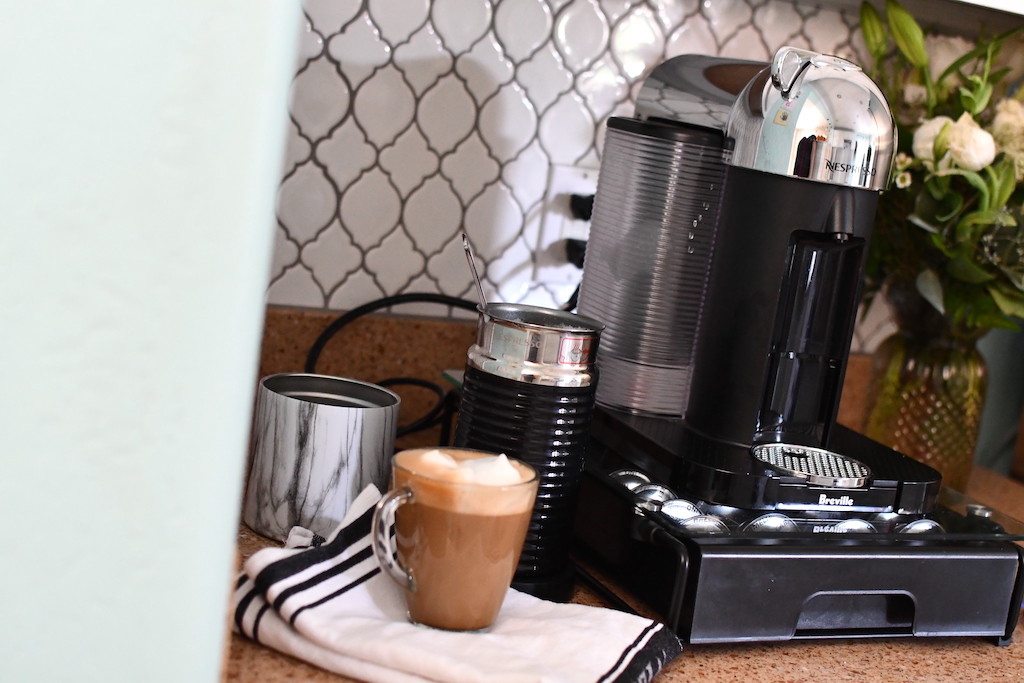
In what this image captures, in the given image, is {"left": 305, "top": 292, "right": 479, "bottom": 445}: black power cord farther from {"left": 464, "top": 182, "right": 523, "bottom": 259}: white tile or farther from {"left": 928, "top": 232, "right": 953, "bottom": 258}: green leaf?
{"left": 928, "top": 232, "right": 953, "bottom": 258}: green leaf

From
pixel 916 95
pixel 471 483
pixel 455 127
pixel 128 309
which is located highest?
pixel 916 95

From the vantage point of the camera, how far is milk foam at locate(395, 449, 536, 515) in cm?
58

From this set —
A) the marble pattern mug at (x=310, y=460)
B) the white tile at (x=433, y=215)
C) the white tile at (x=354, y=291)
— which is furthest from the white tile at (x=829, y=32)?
the marble pattern mug at (x=310, y=460)

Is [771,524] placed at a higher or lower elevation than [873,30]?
lower

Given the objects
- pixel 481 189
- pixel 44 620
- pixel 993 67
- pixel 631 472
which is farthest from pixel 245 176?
pixel 993 67

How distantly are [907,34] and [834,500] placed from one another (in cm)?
54

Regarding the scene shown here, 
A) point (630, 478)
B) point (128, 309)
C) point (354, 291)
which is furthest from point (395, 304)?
point (128, 309)

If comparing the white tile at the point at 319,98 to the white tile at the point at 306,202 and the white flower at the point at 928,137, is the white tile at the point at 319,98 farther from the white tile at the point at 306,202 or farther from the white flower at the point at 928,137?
the white flower at the point at 928,137

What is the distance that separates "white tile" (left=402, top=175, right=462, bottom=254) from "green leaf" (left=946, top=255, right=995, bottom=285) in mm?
478

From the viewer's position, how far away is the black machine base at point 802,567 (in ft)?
2.15

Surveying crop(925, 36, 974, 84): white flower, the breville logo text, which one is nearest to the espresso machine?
the breville logo text

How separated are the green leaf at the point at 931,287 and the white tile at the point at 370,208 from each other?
52cm

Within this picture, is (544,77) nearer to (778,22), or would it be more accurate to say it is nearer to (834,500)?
(778,22)

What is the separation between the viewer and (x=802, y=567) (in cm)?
67
